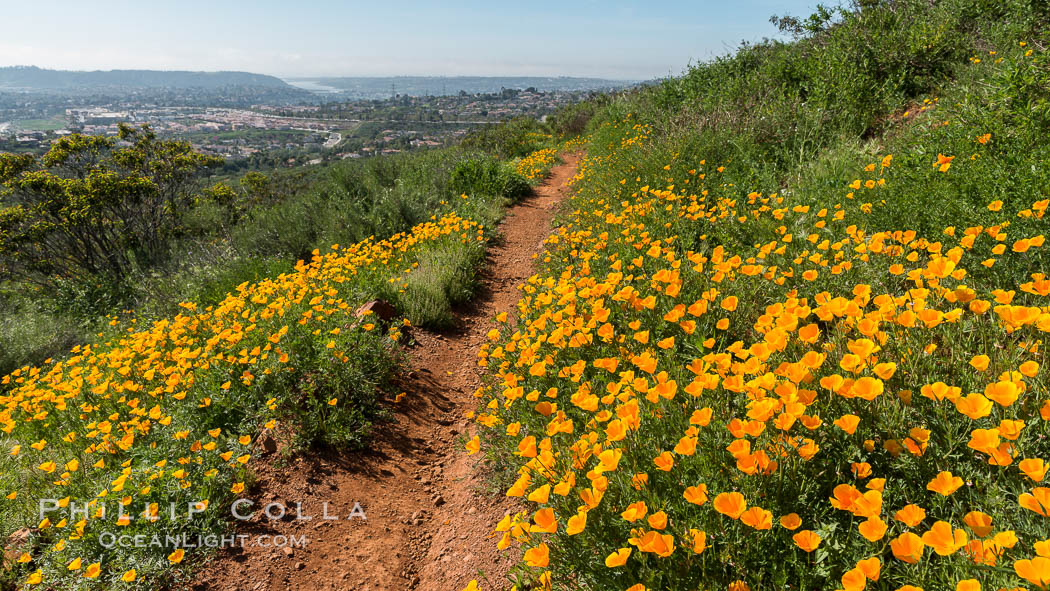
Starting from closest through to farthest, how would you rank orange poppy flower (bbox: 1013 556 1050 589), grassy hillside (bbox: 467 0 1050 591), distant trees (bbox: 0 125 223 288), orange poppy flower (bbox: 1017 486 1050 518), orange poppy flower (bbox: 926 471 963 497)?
1. orange poppy flower (bbox: 1013 556 1050 589)
2. orange poppy flower (bbox: 1017 486 1050 518)
3. orange poppy flower (bbox: 926 471 963 497)
4. grassy hillside (bbox: 467 0 1050 591)
5. distant trees (bbox: 0 125 223 288)

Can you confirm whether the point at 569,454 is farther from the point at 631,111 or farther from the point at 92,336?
the point at 631,111

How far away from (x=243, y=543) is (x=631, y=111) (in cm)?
1327

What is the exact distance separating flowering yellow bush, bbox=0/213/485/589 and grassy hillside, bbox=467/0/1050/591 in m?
1.40

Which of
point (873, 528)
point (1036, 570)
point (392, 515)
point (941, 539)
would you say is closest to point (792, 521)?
point (873, 528)

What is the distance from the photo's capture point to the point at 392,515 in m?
3.15

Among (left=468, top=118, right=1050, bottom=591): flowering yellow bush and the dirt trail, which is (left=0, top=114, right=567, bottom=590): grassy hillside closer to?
the dirt trail

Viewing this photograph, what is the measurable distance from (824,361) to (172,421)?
417 centimetres

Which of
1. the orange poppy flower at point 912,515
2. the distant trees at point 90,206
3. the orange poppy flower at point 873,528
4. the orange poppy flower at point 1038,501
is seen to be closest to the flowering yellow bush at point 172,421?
the orange poppy flower at point 873,528

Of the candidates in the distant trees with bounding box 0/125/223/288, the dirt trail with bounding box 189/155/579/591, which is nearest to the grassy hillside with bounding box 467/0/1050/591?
the dirt trail with bounding box 189/155/579/591

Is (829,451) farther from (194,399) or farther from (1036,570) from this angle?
(194,399)

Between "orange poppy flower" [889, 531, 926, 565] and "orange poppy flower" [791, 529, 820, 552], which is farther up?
"orange poppy flower" [889, 531, 926, 565]

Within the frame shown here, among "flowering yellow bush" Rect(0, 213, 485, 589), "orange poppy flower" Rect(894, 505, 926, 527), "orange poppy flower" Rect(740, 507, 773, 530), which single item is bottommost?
"flowering yellow bush" Rect(0, 213, 485, 589)

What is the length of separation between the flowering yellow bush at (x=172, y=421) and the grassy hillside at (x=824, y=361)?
4.58 feet

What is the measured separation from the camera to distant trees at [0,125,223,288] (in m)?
12.4
